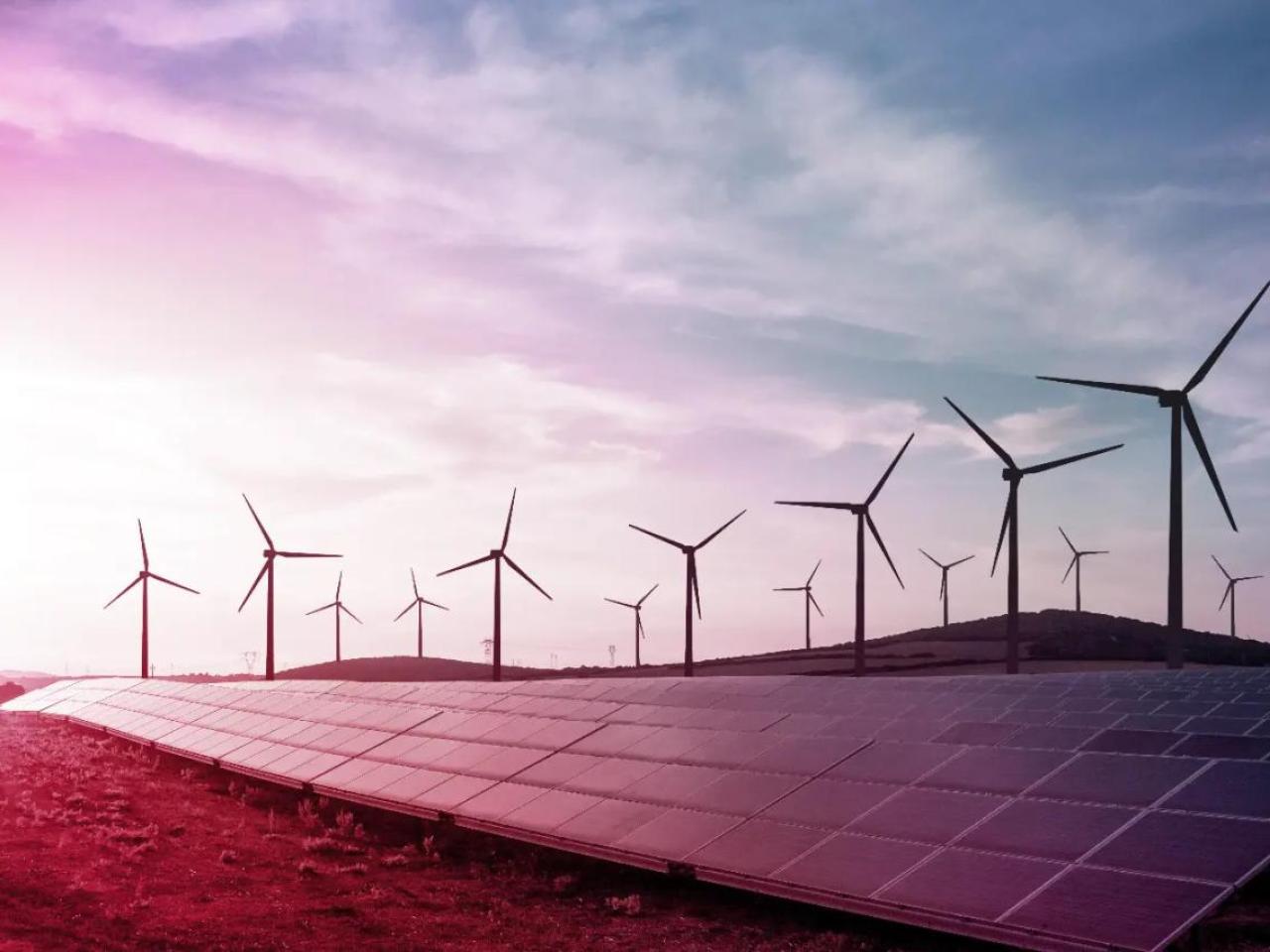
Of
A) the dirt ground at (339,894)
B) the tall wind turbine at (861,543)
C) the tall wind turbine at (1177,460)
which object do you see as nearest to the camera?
the dirt ground at (339,894)

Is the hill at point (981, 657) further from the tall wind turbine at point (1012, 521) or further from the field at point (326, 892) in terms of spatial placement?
the field at point (326, 892)

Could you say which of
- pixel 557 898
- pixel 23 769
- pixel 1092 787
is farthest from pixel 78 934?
pixel 23 769

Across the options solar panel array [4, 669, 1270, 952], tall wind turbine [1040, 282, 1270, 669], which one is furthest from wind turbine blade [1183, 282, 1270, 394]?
solar panel array [4, 669, 1270, 952]

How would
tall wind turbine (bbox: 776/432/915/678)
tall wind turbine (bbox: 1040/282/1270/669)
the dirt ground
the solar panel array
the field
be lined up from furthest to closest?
tall wind turbine (bbox: 776/432/915/678) < tall wind turbine (bbox: 1040/282/1270/669) < the field < the dirt ground < the solar panel array

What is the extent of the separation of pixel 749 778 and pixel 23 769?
140 feet

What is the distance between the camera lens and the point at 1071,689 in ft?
122

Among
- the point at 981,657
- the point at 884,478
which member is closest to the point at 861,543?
the point at 884,478

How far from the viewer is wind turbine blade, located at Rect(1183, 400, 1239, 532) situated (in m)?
75.9

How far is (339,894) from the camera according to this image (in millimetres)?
31234

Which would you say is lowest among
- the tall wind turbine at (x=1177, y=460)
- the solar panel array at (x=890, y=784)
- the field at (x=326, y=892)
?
the field at (x=326, y=892)

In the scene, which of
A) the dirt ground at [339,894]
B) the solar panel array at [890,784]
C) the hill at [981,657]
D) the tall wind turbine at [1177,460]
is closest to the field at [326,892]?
the dirt ground at [339,894]

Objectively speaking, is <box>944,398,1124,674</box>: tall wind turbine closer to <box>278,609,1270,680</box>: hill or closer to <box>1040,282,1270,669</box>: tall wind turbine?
<box>1040,282,1270,669</box>: tall wind turbine

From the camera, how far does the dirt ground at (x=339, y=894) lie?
25.2 meters

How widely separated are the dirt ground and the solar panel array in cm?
168
